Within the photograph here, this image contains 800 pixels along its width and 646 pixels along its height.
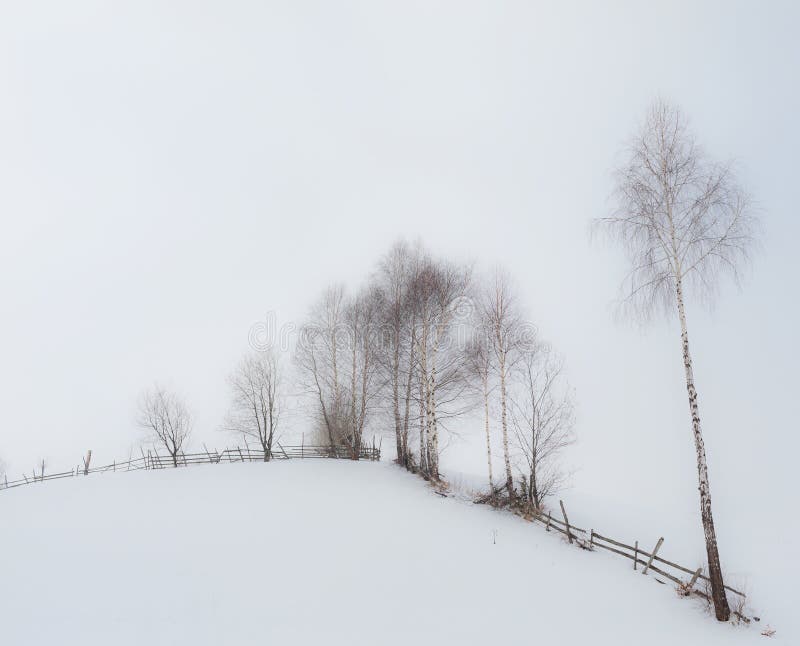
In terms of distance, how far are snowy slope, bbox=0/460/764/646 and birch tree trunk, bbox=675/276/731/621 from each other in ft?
1.82

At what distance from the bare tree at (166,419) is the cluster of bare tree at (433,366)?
15268mm

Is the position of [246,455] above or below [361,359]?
below

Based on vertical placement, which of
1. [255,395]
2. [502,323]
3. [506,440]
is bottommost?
[506,440]

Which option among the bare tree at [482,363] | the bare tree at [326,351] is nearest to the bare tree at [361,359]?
the bare tree at [326,351]

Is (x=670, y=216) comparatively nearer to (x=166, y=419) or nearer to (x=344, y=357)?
(x=344, y=357)

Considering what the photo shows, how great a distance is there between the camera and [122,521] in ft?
42.2

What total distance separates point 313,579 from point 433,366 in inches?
386

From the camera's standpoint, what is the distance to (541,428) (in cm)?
1531

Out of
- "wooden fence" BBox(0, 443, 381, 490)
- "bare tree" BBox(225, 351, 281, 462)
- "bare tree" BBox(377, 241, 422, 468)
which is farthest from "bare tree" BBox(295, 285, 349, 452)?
"bare tree" BBox(225, 351, 281, 462)

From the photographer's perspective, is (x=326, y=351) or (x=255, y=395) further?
(x=255, y=395)

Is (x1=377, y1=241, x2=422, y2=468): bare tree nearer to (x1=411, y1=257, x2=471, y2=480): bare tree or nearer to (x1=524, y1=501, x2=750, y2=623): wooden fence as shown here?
(x1=411, y1=257, x2=471, y2=480): bare tree

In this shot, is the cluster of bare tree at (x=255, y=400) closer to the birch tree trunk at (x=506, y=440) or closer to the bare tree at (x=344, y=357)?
the bare tree at (x=344, y=357)

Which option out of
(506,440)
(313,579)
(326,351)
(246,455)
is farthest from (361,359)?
(313,579)

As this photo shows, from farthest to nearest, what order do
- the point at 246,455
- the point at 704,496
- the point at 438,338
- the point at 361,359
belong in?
the point at 246,455 < the point at 361,359 < the point at 438,338 < the point at 704,496
